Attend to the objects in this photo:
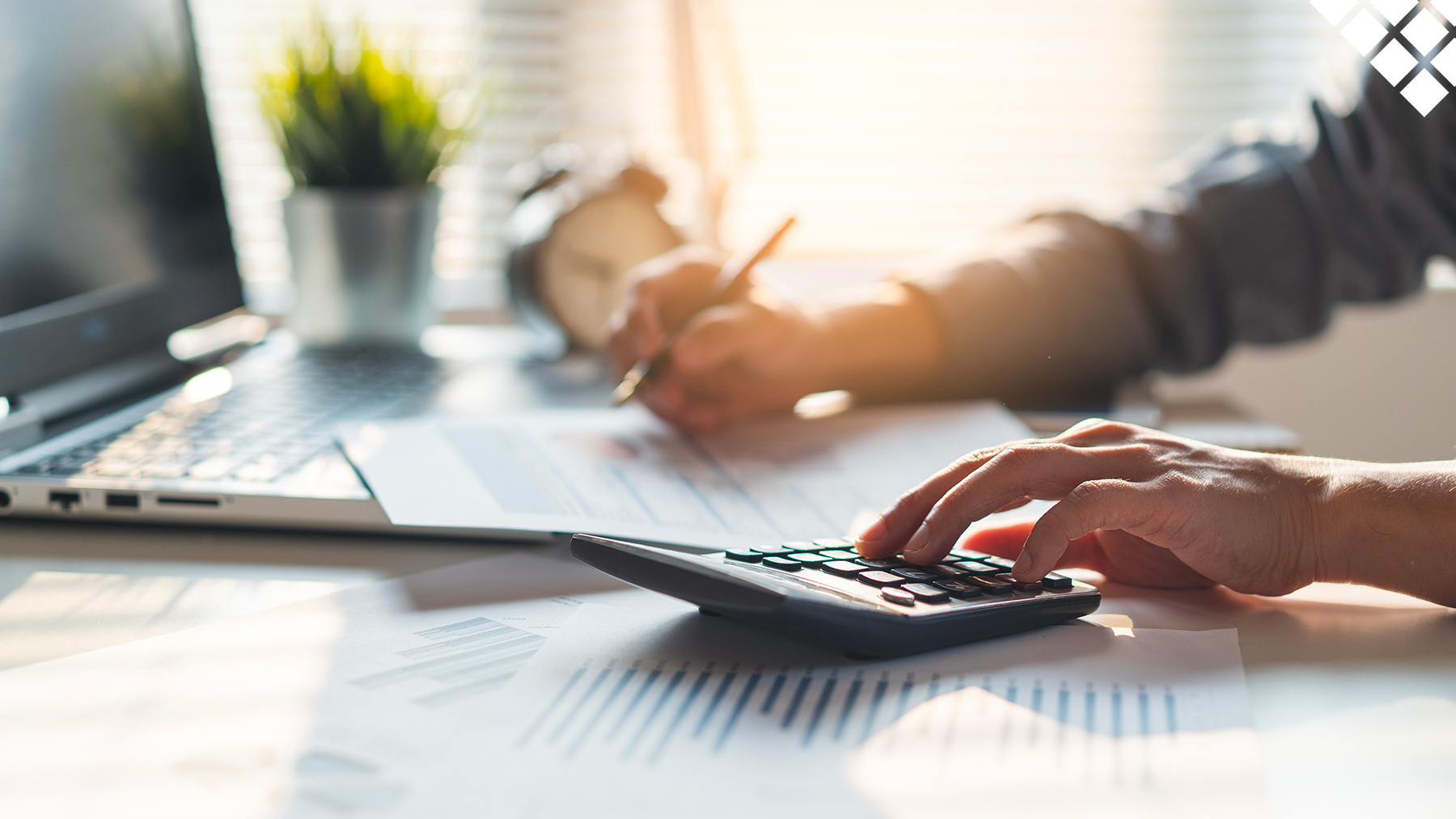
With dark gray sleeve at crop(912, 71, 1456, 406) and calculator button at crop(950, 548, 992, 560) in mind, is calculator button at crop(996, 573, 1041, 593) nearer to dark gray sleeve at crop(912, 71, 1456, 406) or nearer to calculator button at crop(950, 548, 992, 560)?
calculator button at crop(950, 548, 992, 560)

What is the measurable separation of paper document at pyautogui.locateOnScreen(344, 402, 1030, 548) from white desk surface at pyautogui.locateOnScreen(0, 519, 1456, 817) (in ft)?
0.10

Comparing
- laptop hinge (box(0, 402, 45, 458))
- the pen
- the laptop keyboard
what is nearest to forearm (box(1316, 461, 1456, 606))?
the pen

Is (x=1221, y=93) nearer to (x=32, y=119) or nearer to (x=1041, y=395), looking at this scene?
(x=1041, y=395)

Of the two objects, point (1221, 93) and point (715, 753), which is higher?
point (1221, 93)

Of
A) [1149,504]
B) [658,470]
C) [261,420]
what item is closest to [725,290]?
[658,470]

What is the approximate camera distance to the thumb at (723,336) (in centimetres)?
74

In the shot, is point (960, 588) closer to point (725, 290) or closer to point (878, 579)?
point (878, 579)

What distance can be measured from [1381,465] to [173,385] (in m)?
0.76

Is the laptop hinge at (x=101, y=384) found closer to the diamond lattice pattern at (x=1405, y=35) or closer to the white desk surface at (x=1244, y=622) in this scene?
the white desk surface at (x=1244, y=622)

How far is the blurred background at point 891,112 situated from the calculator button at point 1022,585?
42.7 inches

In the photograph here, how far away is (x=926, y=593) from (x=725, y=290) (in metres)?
0.45

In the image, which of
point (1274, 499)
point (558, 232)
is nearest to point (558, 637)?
point (1274, 499)

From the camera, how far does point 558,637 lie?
395 mm

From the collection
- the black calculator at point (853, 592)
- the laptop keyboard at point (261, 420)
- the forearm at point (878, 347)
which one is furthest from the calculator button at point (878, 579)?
the forearm at point (878, 347)
